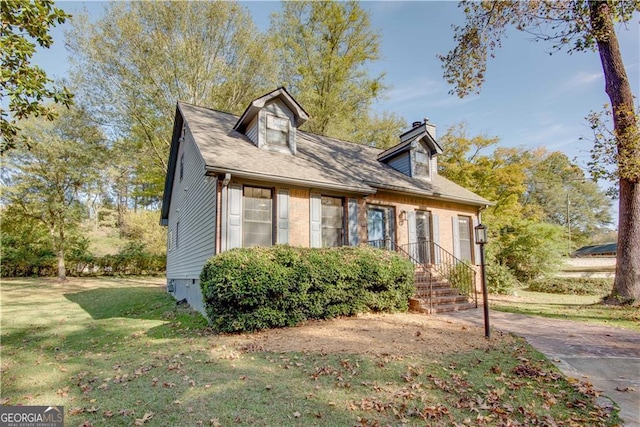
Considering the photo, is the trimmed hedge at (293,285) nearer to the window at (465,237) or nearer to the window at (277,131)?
the window at (277,131)

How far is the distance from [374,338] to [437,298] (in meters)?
4.00

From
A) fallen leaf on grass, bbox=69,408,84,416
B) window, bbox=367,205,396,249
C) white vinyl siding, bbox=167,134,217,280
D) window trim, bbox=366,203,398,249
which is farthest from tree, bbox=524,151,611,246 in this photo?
fallen leaf on grass, bbox=69,408,84,416

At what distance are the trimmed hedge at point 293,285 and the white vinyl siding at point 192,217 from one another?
5.77ft

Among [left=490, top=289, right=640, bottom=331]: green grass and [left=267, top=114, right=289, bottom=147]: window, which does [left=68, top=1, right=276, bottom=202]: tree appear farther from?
[left=490, top=289, right=640, bottom=331]: green grass

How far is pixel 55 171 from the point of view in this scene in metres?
18.3

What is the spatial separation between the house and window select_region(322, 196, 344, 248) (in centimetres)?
3

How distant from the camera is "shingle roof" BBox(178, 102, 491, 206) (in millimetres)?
8492

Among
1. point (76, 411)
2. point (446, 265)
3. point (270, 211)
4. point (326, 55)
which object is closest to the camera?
point (76, 411)

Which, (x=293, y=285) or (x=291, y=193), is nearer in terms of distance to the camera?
(x=293, y=285)

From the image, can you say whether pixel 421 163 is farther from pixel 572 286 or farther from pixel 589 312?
pixel 572 286

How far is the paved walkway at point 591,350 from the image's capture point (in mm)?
3936

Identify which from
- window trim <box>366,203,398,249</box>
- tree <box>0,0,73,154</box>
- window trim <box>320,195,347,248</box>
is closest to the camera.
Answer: tree <box>0,0,73,154</box>

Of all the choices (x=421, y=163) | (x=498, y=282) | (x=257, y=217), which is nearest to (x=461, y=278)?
(x=498, y=282)

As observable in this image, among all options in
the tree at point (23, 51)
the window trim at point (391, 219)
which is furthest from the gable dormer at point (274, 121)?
the tree at point (23, 51)
